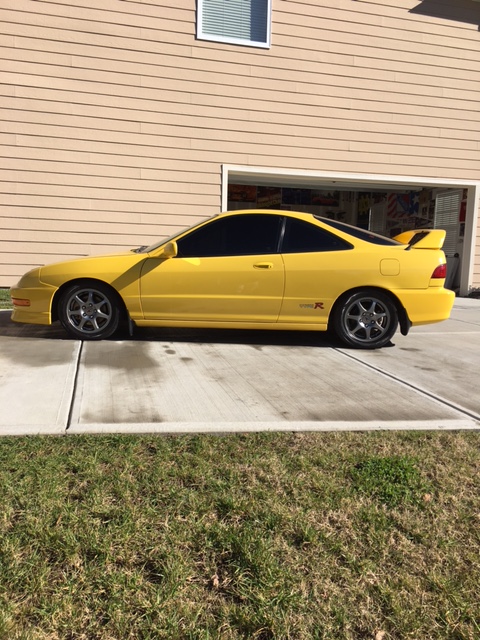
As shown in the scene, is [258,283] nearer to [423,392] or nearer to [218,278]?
[218,278]

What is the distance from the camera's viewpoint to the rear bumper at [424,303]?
5.38 m

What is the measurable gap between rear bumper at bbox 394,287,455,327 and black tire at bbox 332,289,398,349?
0.51 ft

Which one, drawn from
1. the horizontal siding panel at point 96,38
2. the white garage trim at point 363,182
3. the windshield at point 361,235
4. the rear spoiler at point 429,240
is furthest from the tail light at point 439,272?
the horizontal siding panel at point 96,38

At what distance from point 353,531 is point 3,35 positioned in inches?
373

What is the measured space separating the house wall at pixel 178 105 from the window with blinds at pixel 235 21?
15cm

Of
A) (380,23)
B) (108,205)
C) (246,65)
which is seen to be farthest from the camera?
(380,23)

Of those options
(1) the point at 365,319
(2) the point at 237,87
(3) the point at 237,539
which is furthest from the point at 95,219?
(3) the point at 237,539

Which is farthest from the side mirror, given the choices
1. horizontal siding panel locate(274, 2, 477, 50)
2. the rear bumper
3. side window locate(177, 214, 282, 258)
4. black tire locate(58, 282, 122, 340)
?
horizontal siding panel locate(274, 2, 477, 50)

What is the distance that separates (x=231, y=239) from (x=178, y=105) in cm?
479

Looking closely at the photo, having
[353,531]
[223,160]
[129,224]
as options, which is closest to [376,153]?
[223,160]

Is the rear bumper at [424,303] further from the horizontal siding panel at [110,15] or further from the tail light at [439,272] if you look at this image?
the horizontal siding panel at [110,15]

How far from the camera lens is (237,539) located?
2.14m

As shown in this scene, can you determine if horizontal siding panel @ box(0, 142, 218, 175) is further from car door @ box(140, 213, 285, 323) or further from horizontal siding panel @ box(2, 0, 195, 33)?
car door @ box(140, 213, 285, 323)

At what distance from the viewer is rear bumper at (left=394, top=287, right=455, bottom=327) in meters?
5.38
